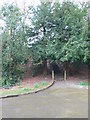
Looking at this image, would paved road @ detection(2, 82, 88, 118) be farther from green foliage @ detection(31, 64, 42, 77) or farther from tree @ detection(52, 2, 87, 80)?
green foliage @ detection(31, 64, 42, 77)

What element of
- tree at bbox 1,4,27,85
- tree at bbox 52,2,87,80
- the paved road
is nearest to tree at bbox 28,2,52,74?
tree at bbox 52,2,87,80

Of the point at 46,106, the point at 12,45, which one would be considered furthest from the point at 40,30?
the point at 46,106

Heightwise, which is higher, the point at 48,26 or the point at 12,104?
the point at 48,26

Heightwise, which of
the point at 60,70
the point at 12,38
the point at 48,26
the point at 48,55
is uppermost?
the point at 48,26

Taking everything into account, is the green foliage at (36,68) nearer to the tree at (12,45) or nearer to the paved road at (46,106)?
the tree at (12,45)

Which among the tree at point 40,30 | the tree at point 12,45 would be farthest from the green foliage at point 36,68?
the tree at point 12,45

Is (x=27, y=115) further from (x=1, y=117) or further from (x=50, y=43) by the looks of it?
(x=50, y=43)

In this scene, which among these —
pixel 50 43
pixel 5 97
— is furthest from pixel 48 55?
pixel 5 97

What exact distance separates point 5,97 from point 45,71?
178 inches

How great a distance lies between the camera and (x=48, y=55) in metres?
10.1

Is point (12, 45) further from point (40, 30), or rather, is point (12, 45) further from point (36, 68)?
point (36, 68)

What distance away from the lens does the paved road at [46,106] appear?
4648mm

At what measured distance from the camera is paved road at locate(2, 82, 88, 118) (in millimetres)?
4648

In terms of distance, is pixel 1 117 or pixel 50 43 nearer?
pixel 1 117
